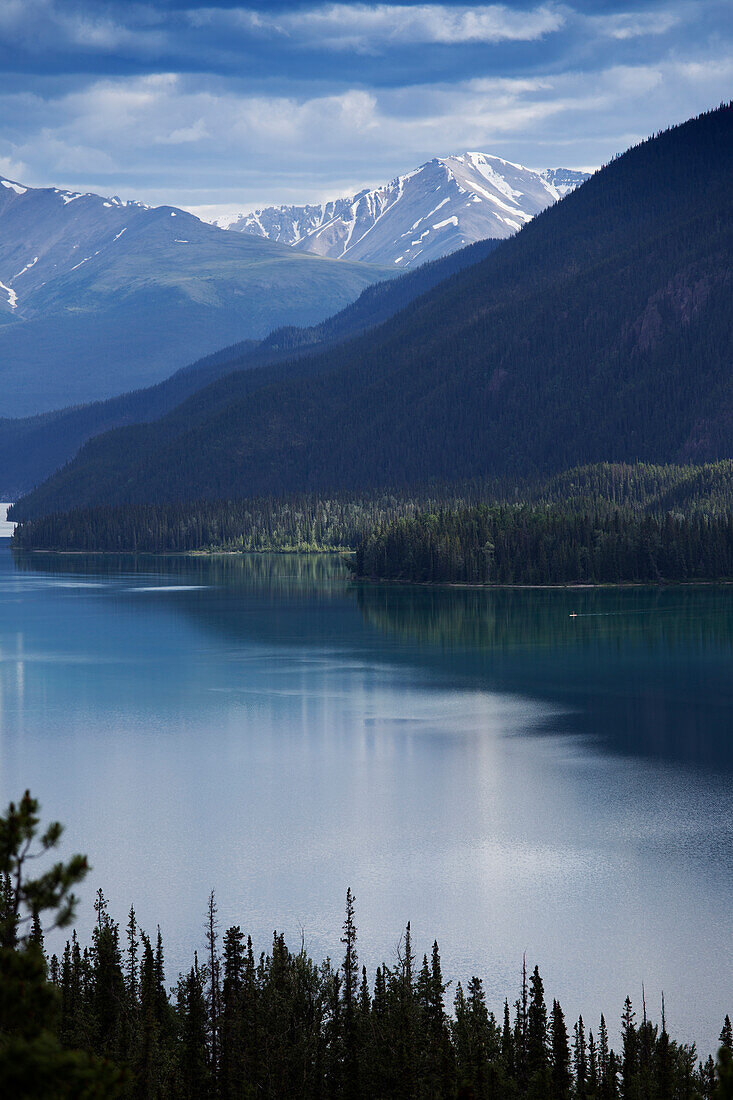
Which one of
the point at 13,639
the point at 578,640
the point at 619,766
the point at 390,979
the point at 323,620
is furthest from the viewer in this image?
the point at 323,620

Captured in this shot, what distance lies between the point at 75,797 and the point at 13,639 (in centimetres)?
7612

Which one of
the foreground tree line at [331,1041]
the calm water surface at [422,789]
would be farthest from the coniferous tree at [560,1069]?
the calm water surface at [422,789]

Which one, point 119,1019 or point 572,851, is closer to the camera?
point 119,1019

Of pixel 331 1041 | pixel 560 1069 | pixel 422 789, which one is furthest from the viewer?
pixel 422 789

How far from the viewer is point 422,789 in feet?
215

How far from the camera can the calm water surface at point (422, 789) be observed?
1748 inches

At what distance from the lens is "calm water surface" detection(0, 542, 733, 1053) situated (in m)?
44.4

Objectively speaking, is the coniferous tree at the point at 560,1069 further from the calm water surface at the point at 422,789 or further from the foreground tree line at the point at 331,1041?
the calm water surface at the point at 422,789

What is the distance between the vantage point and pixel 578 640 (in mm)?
126625

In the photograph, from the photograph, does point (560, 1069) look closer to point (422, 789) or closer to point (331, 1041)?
point (331, 1041)

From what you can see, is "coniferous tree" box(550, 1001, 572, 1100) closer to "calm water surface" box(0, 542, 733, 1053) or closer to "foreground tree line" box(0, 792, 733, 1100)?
"foreground tree line" box(0, 792, 733, 1100)

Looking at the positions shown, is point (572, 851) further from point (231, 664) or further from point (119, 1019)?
point (231, 664)

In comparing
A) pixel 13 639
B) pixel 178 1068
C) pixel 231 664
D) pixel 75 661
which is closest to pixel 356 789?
pixel 178 1068

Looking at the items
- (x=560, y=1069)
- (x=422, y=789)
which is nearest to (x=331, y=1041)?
(x=560, y=1069)
